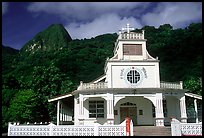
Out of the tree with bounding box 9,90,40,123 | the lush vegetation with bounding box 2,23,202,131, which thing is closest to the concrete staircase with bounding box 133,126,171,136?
the tree with bounding box 9,90,40,123

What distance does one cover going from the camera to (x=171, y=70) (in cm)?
4769

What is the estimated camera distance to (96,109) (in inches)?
922

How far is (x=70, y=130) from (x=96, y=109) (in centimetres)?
908

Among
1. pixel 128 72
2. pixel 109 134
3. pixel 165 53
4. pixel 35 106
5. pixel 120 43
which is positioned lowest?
pixel 109 134

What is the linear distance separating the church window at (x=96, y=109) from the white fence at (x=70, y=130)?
8814 mm

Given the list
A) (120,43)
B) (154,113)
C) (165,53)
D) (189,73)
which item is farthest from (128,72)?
Result: (165,53)

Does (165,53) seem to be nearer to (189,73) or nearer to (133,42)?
(189,73)

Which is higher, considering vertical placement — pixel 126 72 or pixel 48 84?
pixel 48 84

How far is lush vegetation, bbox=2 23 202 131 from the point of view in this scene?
27039mm

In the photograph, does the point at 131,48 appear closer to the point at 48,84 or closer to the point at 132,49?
the point at 132,49

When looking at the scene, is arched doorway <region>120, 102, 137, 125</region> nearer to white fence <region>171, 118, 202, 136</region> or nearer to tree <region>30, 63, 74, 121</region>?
white fence <region>171, 118, 202, 136</region>

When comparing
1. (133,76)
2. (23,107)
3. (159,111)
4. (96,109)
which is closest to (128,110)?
(96,109)

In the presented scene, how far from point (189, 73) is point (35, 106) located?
2659 centimetres

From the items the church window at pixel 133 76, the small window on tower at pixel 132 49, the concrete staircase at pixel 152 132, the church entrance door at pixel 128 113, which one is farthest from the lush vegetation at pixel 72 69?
the concrete staircase at pixel 152 132
